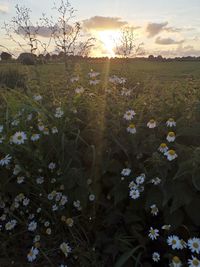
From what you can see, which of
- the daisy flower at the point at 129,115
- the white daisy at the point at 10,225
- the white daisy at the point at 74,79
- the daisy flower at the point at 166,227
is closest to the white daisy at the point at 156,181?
the daisy flower at the point at 166,227

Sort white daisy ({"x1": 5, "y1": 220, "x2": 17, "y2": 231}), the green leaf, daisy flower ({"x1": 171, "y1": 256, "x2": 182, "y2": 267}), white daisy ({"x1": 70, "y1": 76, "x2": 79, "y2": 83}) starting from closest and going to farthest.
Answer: daisy flower ({"x1": 171, "y1": 256, "x2": 182, "y2": 267})
the green leaf
white daisy ({"x1": 5, "y1": 220, "x2": 17, "y2": 231})
white daisy ({"x1": 70, "y1": 76, "x2": 79, "y2": 83})

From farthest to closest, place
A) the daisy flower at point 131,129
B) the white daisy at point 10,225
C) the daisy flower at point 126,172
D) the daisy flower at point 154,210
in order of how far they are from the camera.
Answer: the white daisy at point 10,225 → the daisy flower at point 131,129 → the daisy flower at point 126,172 → the daisy flower at point 154,210

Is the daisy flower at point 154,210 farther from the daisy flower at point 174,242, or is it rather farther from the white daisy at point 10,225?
the white daisy at point 10,225

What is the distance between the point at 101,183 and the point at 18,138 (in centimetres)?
64

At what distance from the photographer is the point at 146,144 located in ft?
9.02

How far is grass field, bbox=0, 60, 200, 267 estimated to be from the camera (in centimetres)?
250

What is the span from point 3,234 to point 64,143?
2.70 feet

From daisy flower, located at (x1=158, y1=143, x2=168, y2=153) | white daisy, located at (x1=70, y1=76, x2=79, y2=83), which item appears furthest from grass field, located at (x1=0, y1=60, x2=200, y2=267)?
white daisy, located at (x1=70, y1=76, x2=79, y2=83)

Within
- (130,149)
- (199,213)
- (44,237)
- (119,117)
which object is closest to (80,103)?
(119,117)

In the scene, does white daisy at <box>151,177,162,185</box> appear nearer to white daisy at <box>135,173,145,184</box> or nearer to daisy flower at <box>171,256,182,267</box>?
white daisy at <box>135,173,145,184</box>

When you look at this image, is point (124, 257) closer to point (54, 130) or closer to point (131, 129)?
point (131, 129)

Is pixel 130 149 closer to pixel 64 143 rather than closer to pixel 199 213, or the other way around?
pixel 64 143

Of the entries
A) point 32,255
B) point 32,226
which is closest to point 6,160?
point 32,226

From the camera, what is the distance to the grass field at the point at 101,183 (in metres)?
2.50
